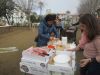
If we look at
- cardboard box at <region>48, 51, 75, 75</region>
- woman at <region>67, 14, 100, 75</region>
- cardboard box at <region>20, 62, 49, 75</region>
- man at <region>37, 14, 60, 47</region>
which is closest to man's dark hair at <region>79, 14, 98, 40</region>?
woman at <region>67, 14, 100, 75</region>

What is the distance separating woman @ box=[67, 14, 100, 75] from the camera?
253 cm

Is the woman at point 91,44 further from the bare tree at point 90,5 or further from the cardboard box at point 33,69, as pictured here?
the bare tree at point 90,5

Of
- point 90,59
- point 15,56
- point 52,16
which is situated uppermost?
point 52,16

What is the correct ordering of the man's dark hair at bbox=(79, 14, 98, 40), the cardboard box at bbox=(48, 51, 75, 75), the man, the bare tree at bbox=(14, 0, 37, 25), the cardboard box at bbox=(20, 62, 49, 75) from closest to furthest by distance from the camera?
the man's dark hair at bbox=(79, 14, 98, 40) → the cardboard box at bbox=(48, 51, 75, 75) → the cardboard box at bbox=(20, 62, 49, 75) → the man → the bare tree at bbox=(14, 0, 37, 25)

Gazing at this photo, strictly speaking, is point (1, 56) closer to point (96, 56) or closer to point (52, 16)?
point (52, 16)

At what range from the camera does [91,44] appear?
103 inches

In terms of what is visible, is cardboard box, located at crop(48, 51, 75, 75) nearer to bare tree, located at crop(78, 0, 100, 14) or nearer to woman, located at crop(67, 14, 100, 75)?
woman, located at crop(67, 14, 100, 75)

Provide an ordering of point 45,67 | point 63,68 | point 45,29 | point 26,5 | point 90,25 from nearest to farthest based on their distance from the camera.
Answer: point 90,25 → point 63,68 → point 45,67 → point 45,29 → point 26,5

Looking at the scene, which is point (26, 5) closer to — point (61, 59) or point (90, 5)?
point (90, 5)

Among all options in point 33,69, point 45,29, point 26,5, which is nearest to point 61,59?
point 33,69

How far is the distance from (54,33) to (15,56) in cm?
304

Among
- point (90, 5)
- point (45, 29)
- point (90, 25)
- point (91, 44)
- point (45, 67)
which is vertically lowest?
point (90, 5)

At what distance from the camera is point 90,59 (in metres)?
2.62

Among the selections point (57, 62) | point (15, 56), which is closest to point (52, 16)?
point (57, 62)
